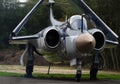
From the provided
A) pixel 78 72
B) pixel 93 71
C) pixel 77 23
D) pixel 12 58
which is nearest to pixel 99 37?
pixel 77 23

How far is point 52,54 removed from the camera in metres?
23.4

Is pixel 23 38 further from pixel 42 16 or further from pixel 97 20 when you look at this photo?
pixel 42 16

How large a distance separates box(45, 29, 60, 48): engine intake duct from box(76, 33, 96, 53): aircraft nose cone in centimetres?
210

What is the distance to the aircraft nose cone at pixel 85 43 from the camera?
62.9 ft

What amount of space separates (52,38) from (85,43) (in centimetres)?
290

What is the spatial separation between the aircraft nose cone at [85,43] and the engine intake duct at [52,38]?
2.10m

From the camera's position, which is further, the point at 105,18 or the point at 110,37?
the point at 105,18

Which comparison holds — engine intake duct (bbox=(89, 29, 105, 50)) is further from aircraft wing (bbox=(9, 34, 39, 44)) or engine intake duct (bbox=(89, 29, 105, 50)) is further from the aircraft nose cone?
aircraft wing (bbox=(9, 34, 39, 44))

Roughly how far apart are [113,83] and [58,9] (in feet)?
108

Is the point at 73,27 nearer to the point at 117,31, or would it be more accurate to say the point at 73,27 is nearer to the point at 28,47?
the point at 28,47

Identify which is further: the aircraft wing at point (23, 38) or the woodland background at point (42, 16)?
the woodland background at point (42, 16)

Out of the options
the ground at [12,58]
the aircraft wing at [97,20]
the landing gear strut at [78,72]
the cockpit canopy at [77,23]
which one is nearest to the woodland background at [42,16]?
the ground at [12,58]

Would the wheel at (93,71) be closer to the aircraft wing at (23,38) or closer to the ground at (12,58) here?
the aircraft wing at (23,38)

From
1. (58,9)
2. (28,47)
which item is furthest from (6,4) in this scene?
(28,47)
